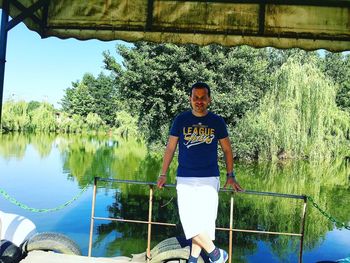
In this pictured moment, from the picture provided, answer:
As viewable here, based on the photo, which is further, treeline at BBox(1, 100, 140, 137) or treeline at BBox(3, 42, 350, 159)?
treeline at BBox(1, 100, 140, 137)

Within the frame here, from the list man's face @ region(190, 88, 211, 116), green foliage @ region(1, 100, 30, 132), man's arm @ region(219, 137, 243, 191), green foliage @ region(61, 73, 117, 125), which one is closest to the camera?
man's face @ region(190, 88, 211, 116)

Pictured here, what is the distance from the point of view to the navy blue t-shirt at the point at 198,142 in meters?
2.91

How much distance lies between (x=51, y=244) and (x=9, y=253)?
1.61ft

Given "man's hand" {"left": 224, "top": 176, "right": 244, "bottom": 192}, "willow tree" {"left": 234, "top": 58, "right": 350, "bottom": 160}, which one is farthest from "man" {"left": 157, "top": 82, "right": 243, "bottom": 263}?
"willow tree" {"left": 234, "top": 58, "right": 350, "bottom": 160}

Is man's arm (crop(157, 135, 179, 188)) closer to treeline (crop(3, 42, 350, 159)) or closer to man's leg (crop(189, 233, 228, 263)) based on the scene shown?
man's leg (crop(189, 233, 228, 263))

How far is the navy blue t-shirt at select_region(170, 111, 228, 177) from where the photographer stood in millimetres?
2912

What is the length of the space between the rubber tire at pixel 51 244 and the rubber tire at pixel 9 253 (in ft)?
0.83

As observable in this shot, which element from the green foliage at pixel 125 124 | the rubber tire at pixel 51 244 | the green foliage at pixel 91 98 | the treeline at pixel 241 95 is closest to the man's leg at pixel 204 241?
the rubber tire at pixel 51 244

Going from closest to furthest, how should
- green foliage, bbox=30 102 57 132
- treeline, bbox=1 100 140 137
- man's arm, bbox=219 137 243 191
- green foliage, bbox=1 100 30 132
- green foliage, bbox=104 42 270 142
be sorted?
man's arm, bbox=219 137 243 191 < green foliage, bbox=104 42 270 142 < green foliage, bbox=1 100 30 132 < treeline, bbox=1 100 140 137 < green foliage, bbox=30 102 57 132

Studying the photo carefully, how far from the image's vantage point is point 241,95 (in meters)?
17.3

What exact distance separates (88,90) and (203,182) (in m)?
67.9

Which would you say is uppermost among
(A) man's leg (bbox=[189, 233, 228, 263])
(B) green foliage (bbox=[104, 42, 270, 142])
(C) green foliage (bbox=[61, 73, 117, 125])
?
(C) green foliage (bbox=[61, 73, 117, 125])

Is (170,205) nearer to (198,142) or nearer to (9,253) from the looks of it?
(9,253)

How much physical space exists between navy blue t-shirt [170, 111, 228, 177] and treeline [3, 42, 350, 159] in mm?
13627
